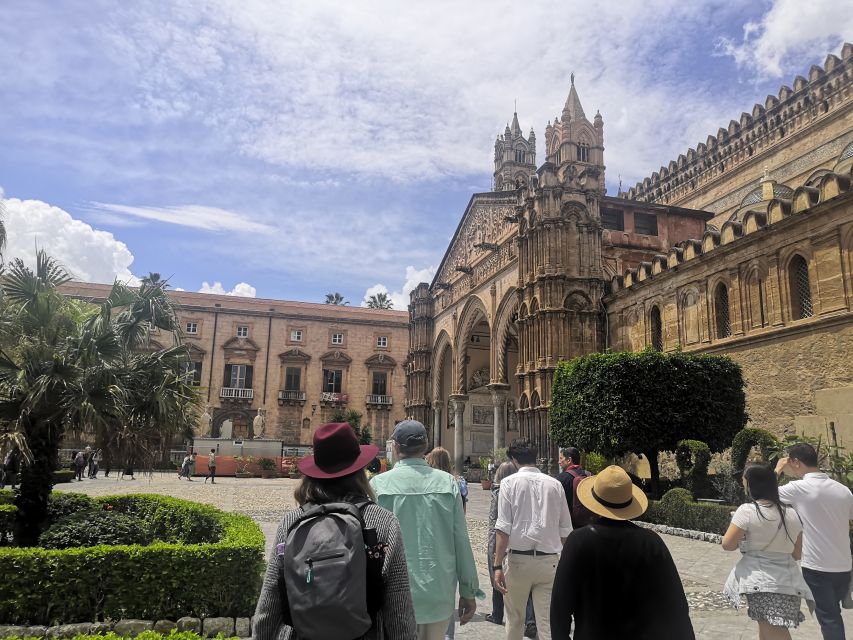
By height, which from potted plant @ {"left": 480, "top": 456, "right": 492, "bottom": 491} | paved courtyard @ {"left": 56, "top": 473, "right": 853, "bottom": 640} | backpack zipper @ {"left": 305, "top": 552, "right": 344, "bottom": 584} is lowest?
paved courtyard @ {"left": 56, "top": 473, "right": 853, "bottom": 640}

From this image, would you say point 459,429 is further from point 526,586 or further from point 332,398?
point 526,586

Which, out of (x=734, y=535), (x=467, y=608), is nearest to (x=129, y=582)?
(x=467, y=608)

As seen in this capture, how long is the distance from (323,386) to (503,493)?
4600cm

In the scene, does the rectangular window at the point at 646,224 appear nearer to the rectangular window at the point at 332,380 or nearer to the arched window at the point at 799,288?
the arched window at the point at 799,288

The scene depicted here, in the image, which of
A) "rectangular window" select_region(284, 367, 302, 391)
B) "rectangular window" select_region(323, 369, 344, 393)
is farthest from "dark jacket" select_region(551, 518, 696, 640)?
"rectangular window" select_region(323, 369, 344, 393)

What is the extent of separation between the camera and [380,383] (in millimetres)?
51500

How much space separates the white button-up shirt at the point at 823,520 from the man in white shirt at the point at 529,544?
1.81 metres

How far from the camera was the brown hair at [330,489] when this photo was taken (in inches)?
109

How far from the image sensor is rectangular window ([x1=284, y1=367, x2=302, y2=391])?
49500mm

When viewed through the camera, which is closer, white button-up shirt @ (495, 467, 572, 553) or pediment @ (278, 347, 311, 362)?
white button-up shirt @ (495, 467, 572, 553)

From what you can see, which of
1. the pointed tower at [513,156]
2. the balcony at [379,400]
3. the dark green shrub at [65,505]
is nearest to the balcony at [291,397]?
the balcony at [379,400]

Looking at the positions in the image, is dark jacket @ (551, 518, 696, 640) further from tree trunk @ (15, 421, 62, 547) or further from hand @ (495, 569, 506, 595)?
tree trunk @ (15, 421, 62, 547)

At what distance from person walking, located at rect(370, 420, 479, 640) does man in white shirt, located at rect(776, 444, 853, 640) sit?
2851mm

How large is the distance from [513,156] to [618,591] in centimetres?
6265
